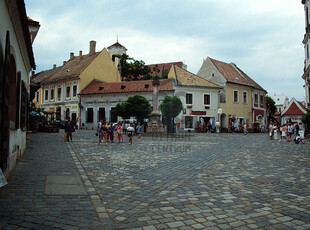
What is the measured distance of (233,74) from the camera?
46.1 metres

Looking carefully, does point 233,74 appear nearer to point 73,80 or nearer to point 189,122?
point 189,122

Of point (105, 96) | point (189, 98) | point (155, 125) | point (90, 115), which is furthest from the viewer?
point (90, 115)

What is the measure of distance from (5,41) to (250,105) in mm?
44127

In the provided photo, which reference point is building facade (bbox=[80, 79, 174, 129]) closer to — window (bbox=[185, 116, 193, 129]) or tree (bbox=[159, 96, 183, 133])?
window (bbox=[185, 116, 193, 129])

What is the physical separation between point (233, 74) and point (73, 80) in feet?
84.6

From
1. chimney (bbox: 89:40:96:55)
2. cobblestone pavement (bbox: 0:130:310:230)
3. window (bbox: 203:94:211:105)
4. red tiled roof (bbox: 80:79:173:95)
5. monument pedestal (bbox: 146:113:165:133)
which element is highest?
chimney (bbox: 89:40:96:55)

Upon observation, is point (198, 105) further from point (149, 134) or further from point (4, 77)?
Result: point (4, 77)

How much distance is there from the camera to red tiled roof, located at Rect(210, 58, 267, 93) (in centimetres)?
4391

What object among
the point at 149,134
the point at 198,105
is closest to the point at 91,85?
the point at 198,105

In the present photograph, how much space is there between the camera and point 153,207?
15.1ft

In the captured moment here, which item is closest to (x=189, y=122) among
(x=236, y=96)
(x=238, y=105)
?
(x=238, y=105)

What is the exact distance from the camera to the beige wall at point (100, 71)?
44688 millimetres

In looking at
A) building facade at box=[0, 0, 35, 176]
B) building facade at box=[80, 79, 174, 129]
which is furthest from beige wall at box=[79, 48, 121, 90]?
building facade at box=[0, 0, 35, 176]

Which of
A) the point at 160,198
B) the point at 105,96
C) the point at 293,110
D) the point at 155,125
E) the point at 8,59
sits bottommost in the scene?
the point at 160,198
